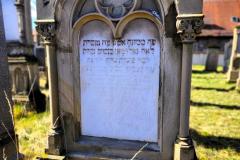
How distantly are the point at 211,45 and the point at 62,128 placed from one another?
24465 millimetres

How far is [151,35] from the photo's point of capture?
2.58m

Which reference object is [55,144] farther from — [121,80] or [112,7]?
[112,7]

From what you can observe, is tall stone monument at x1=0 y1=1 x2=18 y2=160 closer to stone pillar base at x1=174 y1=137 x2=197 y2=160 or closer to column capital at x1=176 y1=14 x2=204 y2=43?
stone pillar base at x1=174 y1=137 x2=197 y2=160

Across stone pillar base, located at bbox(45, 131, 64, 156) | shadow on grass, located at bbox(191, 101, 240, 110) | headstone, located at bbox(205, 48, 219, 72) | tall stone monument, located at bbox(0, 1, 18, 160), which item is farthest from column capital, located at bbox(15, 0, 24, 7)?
headstone, located at bbox(205, 48, 219, 72)

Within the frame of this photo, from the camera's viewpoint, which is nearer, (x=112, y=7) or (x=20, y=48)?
(x=112, y=7)

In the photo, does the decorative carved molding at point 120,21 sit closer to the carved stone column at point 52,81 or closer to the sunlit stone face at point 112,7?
the sunlit stone face at point 112,7

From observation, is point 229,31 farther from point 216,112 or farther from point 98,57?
point 98,57

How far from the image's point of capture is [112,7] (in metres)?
2.64

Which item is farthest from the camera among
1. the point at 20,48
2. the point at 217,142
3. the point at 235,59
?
the point at 235,59

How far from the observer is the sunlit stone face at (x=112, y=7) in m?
2.61

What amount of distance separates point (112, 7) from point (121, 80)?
873 mm

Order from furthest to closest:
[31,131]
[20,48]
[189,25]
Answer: [20,48], [31,131], [189,25]

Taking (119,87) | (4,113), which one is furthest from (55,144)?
(119,87)

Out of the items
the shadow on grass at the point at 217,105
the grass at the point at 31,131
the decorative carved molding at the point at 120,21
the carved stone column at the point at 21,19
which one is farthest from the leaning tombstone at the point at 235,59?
the decorative carved molding at the point at 120,21
